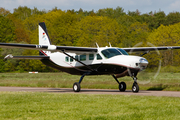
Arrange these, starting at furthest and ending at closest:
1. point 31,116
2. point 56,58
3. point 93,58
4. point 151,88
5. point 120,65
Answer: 1. point 56,58
2. point 151,88
3. point 93,58
4. point 120,65
5. point 31,116

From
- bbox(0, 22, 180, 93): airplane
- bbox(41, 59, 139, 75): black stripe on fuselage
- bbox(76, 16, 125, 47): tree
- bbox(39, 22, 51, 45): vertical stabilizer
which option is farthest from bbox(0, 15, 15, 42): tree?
bbox(41, 59, 139, 75): black stripe on fuselage

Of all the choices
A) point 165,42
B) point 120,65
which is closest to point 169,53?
point 165,42

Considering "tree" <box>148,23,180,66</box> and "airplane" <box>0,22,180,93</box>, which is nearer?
"airplane" <box>0,22,180,93</box>

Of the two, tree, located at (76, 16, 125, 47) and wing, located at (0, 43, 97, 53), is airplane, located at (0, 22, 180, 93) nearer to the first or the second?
wing, located at (0, 43, 97, 53)

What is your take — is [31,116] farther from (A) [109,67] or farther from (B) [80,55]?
(B) [80,55]

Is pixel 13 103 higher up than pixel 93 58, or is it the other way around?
pixel 93 58

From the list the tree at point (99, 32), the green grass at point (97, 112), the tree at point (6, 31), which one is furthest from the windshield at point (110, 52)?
the tree at point (6, 31)

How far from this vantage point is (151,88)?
21.7 metres

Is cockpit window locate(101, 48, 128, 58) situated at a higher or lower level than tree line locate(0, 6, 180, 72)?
lower

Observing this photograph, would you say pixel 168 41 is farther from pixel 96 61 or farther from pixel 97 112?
pixel 97 112

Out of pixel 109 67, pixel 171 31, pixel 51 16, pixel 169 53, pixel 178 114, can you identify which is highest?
pixel 51 16

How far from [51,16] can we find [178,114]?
85.2 m

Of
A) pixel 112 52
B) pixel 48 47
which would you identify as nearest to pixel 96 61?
pixel 112 52

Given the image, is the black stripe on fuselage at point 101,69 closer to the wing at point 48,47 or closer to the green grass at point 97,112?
the wing at point 48,47
